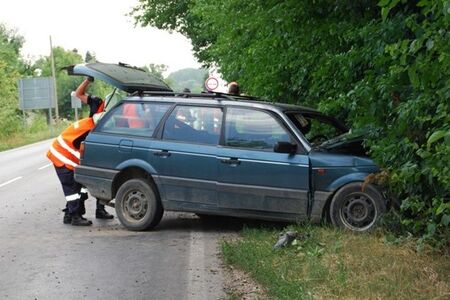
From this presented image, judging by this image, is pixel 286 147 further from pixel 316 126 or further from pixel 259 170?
pixel 316 126

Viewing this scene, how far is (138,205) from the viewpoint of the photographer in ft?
27.6

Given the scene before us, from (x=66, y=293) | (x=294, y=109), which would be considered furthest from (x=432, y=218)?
(x=66, y=293)

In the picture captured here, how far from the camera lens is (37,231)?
8.60 meters

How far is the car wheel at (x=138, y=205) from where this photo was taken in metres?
8.28

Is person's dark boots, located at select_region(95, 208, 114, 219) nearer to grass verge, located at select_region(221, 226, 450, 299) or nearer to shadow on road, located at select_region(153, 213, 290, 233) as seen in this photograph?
shadow on road, located at select_region(153, 213, 290, 233)

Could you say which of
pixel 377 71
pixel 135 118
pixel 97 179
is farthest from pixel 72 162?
pixel 377 71

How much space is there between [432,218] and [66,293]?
3.35 m

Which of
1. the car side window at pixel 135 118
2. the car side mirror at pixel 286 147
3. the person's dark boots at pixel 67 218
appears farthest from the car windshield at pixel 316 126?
the person's dark boots at pixel 67 218

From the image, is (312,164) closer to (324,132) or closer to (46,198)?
(324,132)

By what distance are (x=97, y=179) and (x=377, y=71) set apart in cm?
406

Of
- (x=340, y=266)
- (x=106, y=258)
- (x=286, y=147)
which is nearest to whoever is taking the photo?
(x=340, y=266)

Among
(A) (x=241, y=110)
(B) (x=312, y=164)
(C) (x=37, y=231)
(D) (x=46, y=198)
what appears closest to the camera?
(B) (x=312, y=164)

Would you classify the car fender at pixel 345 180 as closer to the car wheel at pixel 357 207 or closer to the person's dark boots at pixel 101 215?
the car wheel at pixel 357 207

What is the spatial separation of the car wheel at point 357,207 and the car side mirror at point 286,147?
718 millimetres
